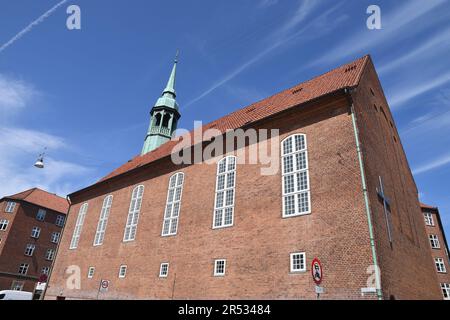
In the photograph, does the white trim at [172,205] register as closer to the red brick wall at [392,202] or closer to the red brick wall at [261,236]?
the red brick wall at [261,236]

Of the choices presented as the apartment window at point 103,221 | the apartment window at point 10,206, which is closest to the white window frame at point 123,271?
the apartment window at point 103,221

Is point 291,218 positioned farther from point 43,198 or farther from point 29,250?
point 43,198

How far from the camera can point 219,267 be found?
13953 mm

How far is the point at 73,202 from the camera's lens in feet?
94.6

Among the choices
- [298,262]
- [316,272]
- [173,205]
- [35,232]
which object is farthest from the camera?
[35,232]

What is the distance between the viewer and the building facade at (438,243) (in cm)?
3525

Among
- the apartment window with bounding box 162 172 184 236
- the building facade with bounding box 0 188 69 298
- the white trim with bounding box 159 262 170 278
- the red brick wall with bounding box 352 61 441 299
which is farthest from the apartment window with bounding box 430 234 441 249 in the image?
the building facade with bounding box 0 188 69 298

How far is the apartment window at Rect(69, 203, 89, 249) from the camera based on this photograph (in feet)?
82.8

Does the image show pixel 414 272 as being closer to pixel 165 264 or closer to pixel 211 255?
pixel 211 255

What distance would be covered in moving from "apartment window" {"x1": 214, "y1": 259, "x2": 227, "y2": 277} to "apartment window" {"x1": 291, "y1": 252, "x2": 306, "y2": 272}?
11.4 ft

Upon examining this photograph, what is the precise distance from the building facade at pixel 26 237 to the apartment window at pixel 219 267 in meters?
32.5

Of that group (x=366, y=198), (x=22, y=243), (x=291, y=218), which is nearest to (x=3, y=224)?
(x=22, y=243)

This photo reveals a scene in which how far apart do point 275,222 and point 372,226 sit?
12.7 ft

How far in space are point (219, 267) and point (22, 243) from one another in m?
40.2
